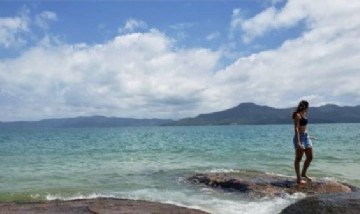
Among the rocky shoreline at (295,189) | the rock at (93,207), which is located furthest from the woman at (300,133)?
the rock at (93,207)

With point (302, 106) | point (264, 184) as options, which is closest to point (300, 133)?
point (302, 106)

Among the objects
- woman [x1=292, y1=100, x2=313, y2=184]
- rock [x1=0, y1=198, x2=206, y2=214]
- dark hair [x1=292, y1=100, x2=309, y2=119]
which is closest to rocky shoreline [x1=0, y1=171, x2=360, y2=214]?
rock [x1=0, y1=198, x2=206, y2=214]

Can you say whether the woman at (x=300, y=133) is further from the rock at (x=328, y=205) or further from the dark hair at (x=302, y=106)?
the rock at (x=328, y=205)

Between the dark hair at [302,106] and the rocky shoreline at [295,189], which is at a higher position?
the dark hair at [302,106]

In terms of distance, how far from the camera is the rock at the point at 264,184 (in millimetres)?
14328

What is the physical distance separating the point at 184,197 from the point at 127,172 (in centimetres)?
878

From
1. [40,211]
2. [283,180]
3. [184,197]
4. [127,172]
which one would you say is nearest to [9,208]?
[40,211]

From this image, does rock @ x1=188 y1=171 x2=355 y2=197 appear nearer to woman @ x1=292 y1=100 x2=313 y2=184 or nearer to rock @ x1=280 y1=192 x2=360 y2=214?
woman @ x1=292 y1=100 x2=313 y2=184

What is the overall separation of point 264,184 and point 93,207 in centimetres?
615

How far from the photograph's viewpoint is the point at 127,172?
2342 centimetres

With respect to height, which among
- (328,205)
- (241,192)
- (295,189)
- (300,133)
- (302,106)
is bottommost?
(241,192)

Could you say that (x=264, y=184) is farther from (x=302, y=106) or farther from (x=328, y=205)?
(x=328, y=205)

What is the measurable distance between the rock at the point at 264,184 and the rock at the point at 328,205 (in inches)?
207

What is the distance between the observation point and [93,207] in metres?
11.1
